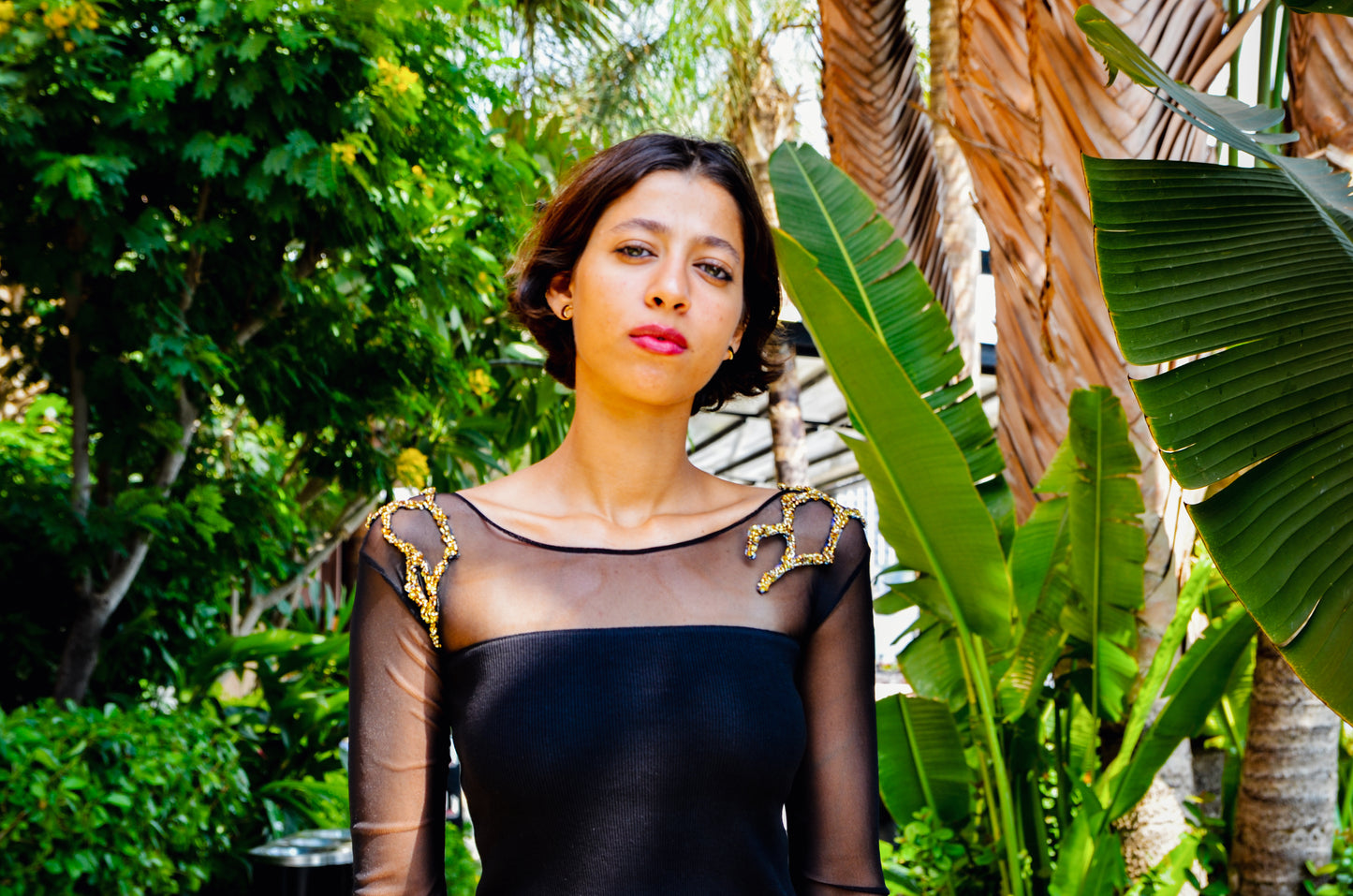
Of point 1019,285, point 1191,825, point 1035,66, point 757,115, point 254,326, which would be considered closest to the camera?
point 1035,66

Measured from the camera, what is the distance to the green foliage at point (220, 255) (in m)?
3.58

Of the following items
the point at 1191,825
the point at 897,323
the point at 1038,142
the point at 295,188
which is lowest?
the point at 1191,825

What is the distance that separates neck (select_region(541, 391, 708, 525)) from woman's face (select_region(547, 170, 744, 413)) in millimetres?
32

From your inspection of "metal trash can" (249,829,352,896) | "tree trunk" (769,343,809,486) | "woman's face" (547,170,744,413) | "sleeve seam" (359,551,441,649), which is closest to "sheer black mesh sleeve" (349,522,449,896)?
"sleeve seam" (359,551,441,649)

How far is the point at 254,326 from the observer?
171 inches

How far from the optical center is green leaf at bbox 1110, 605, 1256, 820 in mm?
2742

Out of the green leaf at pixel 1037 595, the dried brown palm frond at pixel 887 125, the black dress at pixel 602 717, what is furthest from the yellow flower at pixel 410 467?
the black dress at pixel 602 717

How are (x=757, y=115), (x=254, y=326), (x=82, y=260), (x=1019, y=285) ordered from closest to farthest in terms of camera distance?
(x=1019, y=285), (x=82, y=260), (x=254, y=326), (x=757, y=115)

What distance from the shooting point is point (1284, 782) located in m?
2.91

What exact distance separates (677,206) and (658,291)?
137 mm

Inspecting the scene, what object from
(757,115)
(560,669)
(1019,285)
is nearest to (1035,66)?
(1019,285)

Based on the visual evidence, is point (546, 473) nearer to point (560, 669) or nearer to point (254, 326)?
point (560, 669)

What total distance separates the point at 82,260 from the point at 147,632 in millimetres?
1652

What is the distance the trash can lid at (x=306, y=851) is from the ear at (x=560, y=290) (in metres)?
3.14
